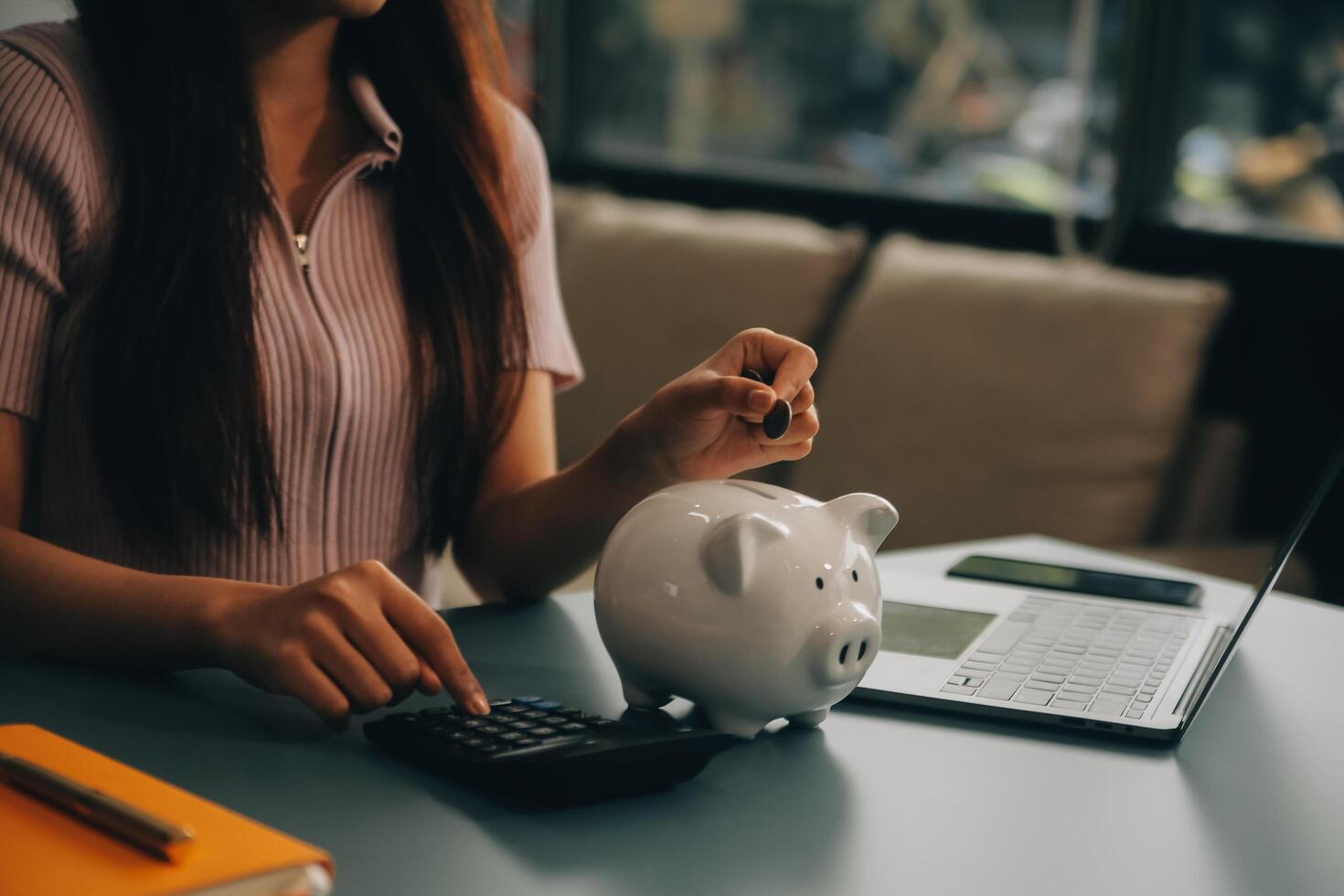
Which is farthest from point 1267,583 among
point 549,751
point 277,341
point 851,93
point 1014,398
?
point 851,93

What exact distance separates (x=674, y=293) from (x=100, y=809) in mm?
1913

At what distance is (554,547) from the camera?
102 cm

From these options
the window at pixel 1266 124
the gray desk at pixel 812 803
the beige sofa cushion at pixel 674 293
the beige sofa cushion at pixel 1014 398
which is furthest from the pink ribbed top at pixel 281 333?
the window at pixel 1266 124

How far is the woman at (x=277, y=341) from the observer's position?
0.87 metres

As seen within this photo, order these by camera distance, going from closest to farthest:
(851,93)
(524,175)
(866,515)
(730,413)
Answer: (866,515) → (730,413) → (524,175) → (851,93)

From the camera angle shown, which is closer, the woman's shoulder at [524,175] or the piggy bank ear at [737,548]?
the piggy bank ear at [737,548]

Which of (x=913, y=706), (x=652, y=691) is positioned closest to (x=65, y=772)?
(x=652, y=691)

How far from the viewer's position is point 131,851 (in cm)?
50

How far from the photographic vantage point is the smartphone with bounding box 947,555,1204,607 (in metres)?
1.03

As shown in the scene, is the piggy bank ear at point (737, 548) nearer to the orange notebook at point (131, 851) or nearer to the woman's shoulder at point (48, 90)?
the orange notebook at point (131, 851)

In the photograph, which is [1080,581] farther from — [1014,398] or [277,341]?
[1014,398]

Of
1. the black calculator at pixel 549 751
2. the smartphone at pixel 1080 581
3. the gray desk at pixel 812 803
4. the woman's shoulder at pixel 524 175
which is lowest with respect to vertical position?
the smartphone at pixel 1080 581

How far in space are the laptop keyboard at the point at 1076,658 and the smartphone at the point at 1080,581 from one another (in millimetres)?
43

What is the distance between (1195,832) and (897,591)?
382mm
